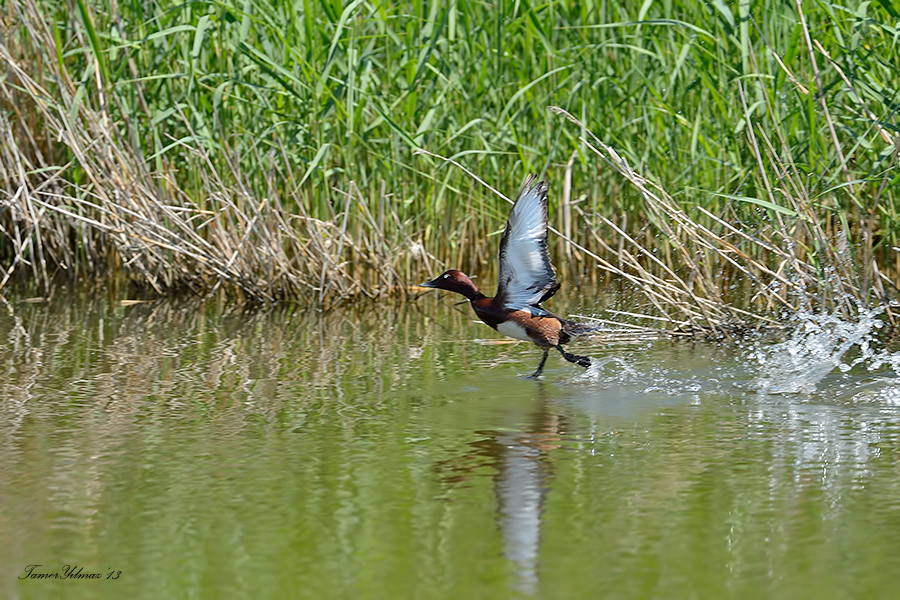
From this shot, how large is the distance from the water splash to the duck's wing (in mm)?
999

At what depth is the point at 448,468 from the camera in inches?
182

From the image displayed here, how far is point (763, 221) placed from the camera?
271 inches

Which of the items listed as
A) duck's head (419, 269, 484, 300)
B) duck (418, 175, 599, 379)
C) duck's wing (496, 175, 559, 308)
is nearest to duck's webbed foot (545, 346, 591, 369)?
duck (418, 175, 599, 379)

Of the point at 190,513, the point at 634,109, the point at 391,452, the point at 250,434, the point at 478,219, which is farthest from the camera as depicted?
Result: the point at 478,219

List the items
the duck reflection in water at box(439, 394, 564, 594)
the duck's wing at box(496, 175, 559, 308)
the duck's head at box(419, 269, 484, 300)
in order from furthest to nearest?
1. the duck's head at box(419, 269, 484, 300)
2. the duck's wing at box(496, 175, 559, 308)
3. the duck reflection in water at box(439, 394, 564, 594)

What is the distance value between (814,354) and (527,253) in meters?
1.33

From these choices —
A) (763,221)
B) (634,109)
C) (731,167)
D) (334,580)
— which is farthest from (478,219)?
(334,580)

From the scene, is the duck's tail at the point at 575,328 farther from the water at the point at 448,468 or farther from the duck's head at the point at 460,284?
the duck's head at the point at 460,284

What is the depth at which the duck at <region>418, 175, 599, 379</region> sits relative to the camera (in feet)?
19.6

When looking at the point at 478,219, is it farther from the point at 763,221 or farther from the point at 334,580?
the point at 334,580

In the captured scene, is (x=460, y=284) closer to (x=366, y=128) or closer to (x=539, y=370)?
(x=539, y=370)

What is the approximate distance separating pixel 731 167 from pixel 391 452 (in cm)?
363

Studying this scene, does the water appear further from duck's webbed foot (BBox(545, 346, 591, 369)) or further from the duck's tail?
the duck's tail

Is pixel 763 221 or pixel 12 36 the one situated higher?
pixel 12 36
